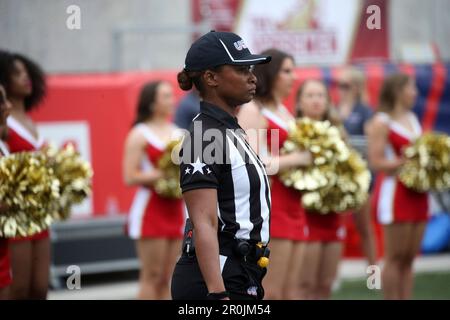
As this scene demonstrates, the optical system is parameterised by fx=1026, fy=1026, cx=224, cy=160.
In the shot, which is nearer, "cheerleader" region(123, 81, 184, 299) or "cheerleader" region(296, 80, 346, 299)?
"cheerleader" region(296, 80, 346, 299)

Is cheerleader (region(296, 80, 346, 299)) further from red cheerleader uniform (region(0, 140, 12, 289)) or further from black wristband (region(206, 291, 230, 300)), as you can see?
black wristband (region(206, 291, 230, 300))

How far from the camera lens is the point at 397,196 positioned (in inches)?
310

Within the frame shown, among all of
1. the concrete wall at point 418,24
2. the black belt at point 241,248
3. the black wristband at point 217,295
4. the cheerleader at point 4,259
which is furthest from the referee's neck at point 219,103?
the concrete wall at point 418,24

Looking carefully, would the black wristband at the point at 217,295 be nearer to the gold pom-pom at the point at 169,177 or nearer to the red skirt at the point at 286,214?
the red skirt at the point at 286,214

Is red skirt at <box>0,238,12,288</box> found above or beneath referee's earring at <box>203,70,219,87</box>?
beneath

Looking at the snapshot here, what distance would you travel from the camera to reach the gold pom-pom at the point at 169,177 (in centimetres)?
765

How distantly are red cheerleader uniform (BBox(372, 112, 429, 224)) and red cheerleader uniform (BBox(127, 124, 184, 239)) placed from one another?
61.5 inches

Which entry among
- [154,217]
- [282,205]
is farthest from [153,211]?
[282,205]

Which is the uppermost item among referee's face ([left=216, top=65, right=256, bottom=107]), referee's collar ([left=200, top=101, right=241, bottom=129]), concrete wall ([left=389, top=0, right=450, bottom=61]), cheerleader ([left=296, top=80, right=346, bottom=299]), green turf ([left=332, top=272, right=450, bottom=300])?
referee's face ([left=216, top=65, right=256, bottom=107])

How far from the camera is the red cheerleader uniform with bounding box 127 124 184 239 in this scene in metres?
7.66

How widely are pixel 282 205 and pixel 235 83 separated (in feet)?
8.13

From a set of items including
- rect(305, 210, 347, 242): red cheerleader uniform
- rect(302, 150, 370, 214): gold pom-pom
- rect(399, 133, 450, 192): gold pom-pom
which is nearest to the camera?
rect(302, 150, 370, 214): gold pom-pom

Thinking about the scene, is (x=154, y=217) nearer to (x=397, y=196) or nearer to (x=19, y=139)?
(x=19, y=139)

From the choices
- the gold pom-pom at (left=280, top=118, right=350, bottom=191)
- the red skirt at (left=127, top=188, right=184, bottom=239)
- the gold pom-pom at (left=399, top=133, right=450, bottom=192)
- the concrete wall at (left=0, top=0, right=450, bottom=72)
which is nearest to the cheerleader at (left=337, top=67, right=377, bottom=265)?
the concrete wall at (left=0, top=0, right=450, bottom=72)
